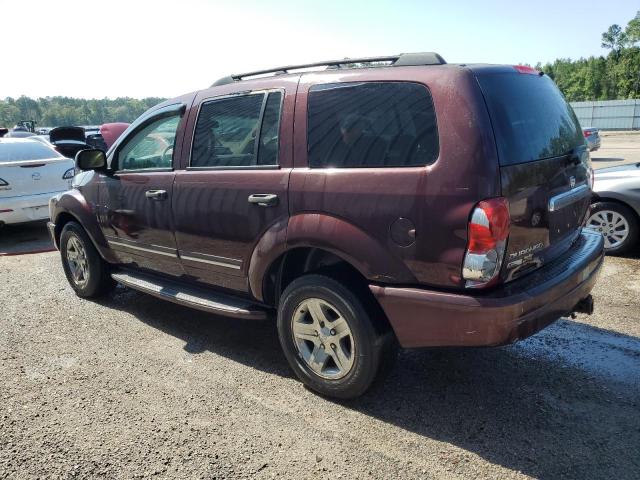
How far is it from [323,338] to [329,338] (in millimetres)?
48

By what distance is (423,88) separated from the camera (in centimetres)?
271

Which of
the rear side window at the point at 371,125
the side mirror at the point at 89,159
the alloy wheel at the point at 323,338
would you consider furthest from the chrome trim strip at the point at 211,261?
the side mirror at the point at 89,159

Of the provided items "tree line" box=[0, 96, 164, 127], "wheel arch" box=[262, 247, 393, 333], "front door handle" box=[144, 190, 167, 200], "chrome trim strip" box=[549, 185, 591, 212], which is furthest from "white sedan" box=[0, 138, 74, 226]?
"tree line" box=[0, 96, 164, 127]

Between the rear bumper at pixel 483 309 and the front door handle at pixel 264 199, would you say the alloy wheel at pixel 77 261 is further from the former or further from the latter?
the rear bumper at pixel 483 309

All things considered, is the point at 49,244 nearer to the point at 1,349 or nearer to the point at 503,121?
the point at 1,349

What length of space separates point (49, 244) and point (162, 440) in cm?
612

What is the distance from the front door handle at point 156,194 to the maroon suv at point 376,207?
0.02 metres

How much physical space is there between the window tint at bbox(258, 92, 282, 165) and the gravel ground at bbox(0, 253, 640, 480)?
1481mm

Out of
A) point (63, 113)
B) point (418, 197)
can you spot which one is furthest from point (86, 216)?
point (63, 113)

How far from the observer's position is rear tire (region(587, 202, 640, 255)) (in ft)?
19.0

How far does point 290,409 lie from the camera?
10.2 feet

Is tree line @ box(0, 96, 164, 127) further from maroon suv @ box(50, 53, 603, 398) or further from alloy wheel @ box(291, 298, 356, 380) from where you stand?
alloy wheel @ box(291, 298, 356, 380)

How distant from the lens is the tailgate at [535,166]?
258 centimetres

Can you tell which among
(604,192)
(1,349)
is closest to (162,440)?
(1,349)
